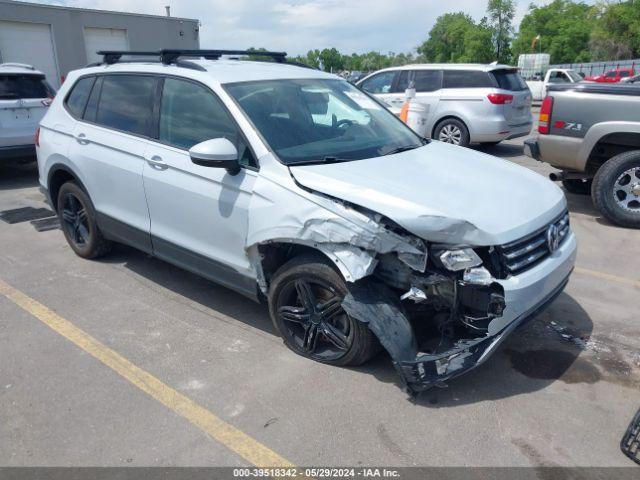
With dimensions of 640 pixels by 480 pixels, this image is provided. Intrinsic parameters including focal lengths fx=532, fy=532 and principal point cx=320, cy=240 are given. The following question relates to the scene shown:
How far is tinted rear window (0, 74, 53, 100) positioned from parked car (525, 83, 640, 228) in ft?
25.9

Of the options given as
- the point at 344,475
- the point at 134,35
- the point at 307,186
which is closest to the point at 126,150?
the point at 307,186

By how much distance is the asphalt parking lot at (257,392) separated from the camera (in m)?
2.76

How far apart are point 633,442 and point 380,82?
9960 mm

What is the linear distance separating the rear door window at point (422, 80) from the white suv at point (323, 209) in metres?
6.60

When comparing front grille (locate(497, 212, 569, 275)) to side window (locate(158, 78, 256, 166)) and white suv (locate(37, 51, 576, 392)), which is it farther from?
side window (locate(158, 78, 256, 166))

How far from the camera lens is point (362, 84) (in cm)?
1180

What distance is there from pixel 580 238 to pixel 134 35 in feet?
72.6

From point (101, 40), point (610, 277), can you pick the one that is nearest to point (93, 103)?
point (610, 277)

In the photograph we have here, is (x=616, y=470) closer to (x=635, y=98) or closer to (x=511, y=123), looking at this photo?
(x=635, y=98)

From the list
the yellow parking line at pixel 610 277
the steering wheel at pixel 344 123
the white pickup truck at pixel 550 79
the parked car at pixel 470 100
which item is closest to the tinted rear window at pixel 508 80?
the parked car at pixel 470 100

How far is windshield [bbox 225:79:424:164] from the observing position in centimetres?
362

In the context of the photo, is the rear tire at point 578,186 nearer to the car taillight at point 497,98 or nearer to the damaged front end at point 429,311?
the car taillight at point 497,98

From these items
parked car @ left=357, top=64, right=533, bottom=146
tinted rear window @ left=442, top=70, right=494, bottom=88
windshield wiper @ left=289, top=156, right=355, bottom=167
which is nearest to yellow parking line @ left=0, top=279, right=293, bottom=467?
windshield wiper @ left=289, top=156, right=355, bottom=167

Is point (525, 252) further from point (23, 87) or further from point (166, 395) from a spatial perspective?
point (23, 87)
